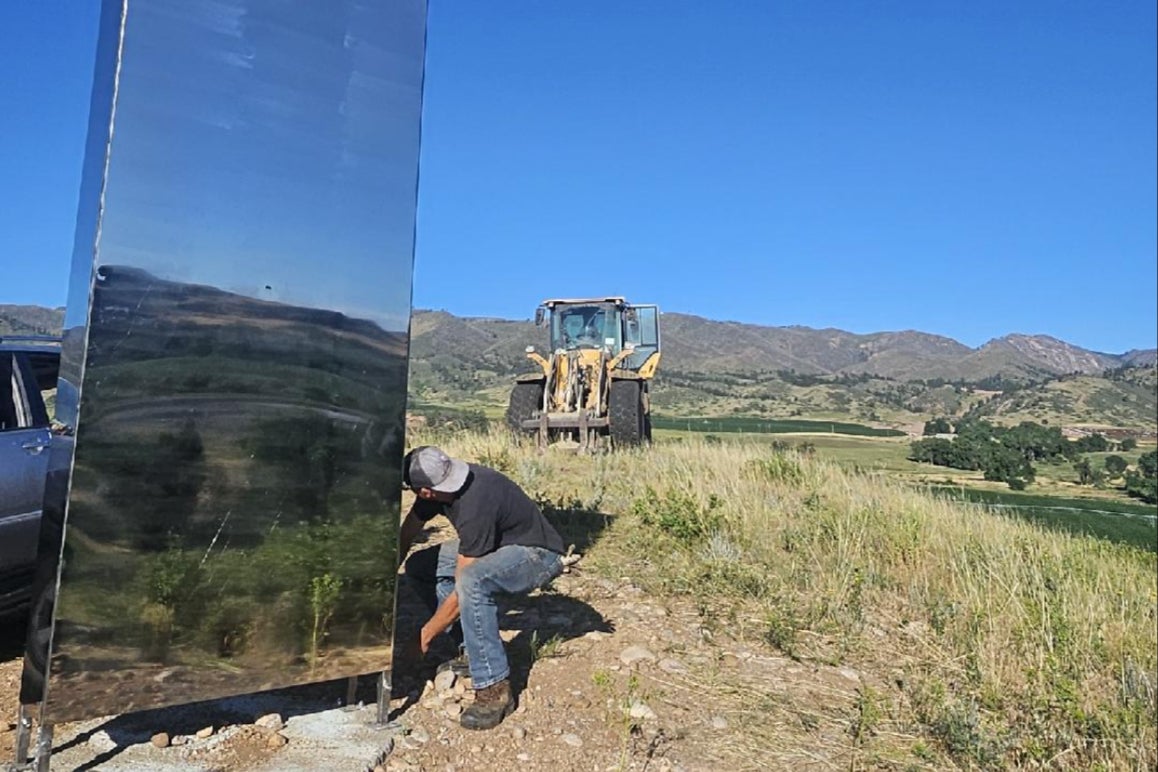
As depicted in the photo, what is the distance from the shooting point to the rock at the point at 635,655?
4.80 meters

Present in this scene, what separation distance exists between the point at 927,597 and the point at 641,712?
3.14m

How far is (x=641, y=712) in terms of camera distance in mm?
4121

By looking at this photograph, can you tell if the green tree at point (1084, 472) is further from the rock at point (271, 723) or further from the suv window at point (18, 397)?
the suv window at point (18, 397)

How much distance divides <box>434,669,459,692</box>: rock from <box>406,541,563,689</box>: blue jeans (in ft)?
0.54

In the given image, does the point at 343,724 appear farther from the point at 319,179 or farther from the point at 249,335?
the point at 319,179

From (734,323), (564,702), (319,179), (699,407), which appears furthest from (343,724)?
(734,323)

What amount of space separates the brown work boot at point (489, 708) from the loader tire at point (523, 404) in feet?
37.2

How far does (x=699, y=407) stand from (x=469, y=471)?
167 feet

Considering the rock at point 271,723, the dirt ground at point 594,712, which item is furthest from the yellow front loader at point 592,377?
the rock at point 271,723

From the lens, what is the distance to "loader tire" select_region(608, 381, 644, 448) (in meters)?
14.4

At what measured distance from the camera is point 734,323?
19212cm

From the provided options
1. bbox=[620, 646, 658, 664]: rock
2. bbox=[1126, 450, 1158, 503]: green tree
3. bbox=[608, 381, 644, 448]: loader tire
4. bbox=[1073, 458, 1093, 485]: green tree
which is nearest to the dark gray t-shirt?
bbox=[620, 646, 658, 664]: rock

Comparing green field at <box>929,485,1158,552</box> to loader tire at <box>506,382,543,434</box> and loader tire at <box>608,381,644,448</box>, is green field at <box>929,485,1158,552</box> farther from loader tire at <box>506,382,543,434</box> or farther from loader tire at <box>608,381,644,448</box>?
loader tire at <box>506,382,543,434</box>

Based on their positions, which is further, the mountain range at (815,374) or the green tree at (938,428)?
the mountain range at (815,374)
